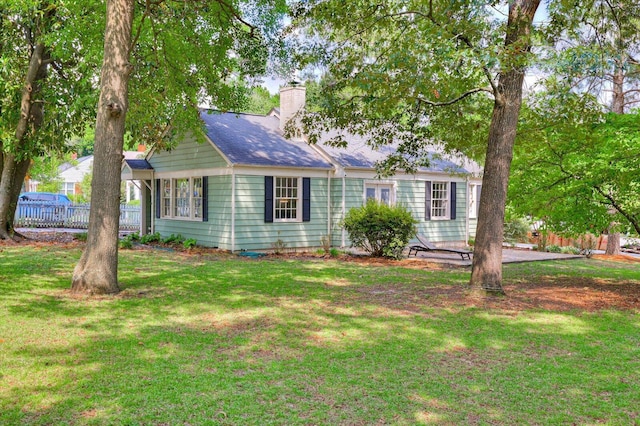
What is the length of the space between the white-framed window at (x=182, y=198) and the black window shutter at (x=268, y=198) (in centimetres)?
222

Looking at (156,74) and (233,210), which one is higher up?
(156,74)

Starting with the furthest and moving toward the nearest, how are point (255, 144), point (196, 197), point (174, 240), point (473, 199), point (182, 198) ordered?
point (473, 199) → point (182, 198) → point (174, 240) → point (196, 197) → point (255, 144)

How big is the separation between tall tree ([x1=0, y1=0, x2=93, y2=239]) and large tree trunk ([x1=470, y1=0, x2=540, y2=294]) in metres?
11.3

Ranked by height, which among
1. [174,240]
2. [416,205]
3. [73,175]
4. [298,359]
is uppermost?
[73,175]

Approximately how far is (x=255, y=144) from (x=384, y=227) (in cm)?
515

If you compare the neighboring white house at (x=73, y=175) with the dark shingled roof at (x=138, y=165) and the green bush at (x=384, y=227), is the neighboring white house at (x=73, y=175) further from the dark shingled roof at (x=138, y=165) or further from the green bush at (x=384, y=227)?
the green bush at (x=384, y=227)

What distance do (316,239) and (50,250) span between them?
7841 millimetres

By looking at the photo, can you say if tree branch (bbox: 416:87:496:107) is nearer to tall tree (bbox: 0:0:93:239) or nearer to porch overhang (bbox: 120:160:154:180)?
tall tree (bbox: 0:0:93:239)

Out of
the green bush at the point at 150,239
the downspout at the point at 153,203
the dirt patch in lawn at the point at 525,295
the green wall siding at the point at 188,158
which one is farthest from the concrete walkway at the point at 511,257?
the downspout at the point at 153,203

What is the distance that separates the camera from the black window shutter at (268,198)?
16.5 meters

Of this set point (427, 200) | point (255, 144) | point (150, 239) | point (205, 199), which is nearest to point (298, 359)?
point (205, 199)

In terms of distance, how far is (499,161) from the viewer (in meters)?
9.52

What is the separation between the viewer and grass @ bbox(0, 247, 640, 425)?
432cm

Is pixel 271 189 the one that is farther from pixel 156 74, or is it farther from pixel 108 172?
pixel 108 172
